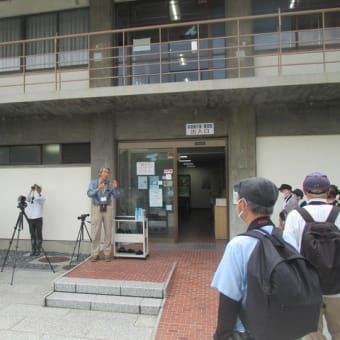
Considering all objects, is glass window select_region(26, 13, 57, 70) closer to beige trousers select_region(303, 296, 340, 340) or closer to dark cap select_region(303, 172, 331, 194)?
dark cap select_region(303, 172, 331, 194)

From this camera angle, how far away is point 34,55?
30.1 ft

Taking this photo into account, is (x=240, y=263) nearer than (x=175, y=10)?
Yes

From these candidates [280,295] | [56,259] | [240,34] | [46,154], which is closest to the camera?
Answer: [280,295]

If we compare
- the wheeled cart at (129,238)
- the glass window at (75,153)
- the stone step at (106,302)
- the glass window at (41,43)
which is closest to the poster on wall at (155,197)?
the wheeled cart at (129,238)

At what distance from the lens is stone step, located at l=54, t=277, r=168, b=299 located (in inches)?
200

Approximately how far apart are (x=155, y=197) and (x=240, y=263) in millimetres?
6966

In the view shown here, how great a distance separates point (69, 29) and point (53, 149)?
10.6ft

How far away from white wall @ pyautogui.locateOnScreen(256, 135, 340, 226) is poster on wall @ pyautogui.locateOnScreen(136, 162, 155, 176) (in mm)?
2630

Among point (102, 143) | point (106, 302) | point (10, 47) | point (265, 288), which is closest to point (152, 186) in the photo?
point (102, 143)

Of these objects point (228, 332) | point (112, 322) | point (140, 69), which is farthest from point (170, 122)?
point (228, 332)

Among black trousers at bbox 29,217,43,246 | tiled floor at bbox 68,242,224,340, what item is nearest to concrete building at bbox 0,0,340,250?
black trousers at bbox 29,217,43,246

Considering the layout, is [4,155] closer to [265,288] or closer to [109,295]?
[109,295]

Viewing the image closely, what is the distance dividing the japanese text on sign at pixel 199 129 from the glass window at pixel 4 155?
5.00 meters

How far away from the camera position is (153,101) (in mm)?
7688
